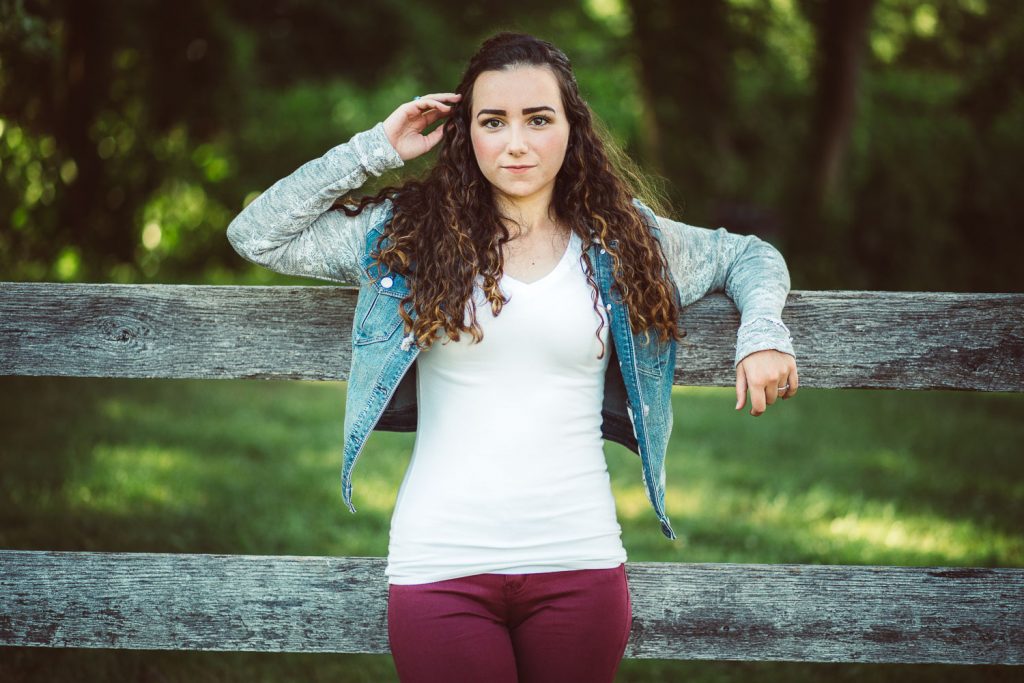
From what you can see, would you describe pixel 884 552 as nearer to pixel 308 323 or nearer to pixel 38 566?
pixel 308 323

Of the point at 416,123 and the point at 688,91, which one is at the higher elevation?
the point at 688,91

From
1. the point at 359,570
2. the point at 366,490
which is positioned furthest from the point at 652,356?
the point at 366,490

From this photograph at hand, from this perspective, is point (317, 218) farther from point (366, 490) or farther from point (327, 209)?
point (366, 490)

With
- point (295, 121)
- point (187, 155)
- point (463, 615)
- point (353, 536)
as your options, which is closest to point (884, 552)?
point (353, 536)

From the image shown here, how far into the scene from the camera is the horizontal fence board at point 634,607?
2.69 metres

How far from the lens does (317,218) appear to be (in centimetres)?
245

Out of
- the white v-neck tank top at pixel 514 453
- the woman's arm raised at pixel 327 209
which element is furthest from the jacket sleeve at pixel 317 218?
the white v-neck tank top at pixel 514 453

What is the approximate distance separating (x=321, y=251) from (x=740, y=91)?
14.3 metres

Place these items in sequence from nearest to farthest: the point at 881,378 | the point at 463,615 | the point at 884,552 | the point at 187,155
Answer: the point at 463,615 → the point at 881,378 → the point at 884,552 → the point at 187,155

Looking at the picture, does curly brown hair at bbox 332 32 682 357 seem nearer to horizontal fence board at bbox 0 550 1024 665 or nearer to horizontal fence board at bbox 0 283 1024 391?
horizontal fence board at bbox 0 283 1024 391

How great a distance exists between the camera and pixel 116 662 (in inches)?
145

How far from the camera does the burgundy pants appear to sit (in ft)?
6.86

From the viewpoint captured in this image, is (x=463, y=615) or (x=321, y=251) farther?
(x=321, y=251)

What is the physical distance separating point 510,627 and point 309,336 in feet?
3.31
